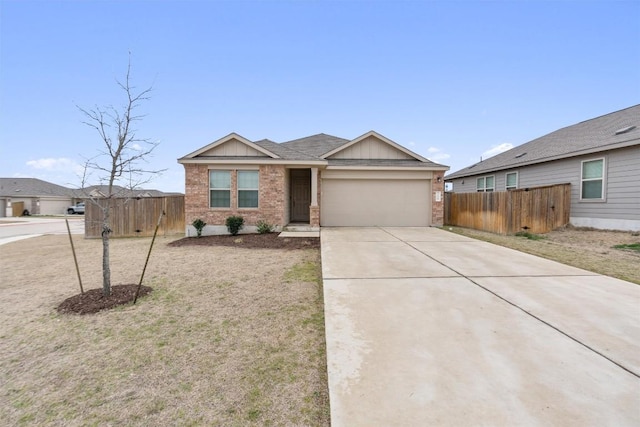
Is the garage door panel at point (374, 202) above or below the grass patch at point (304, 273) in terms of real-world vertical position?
above

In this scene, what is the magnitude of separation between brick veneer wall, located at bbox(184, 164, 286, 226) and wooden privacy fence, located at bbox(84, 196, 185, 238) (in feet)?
7.01

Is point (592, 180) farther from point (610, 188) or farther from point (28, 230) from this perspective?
point (28, 230)

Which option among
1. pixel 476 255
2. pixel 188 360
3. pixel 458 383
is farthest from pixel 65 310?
pixel 476 255

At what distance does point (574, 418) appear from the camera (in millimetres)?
1974

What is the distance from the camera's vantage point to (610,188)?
11281 millimetres

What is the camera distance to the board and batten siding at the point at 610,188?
34.4 ft

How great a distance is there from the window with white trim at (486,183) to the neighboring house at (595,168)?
3.26 feet

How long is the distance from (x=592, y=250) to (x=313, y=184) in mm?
9211

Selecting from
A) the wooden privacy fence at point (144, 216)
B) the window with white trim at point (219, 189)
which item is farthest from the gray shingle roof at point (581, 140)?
the wooden privacy fence at point (144, 216)

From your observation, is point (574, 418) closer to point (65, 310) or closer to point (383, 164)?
point (65, 310)

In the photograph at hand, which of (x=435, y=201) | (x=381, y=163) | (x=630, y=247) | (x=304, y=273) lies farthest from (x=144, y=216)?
(x=630, y=247)

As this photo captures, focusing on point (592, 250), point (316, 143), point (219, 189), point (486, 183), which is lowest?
point (592, 250)

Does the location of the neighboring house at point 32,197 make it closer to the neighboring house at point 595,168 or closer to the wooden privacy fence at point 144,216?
the wooden privacy fence at point 144,216

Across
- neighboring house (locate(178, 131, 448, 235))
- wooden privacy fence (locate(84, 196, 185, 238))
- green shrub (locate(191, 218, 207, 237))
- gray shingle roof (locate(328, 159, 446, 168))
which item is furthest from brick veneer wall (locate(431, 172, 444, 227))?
wooden privacy fence (locate(84, 196, 185, 238))
